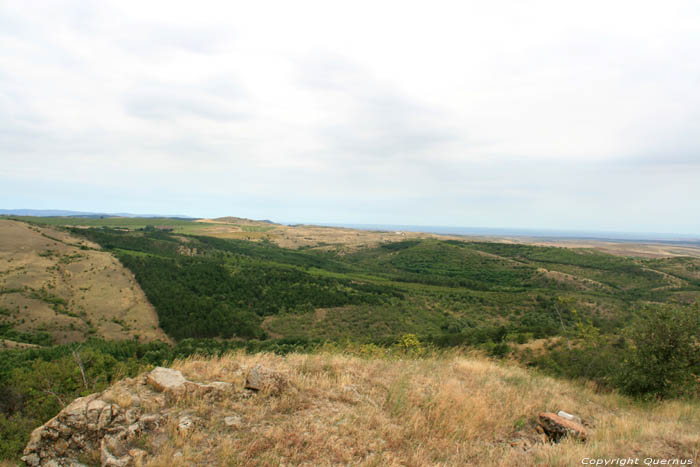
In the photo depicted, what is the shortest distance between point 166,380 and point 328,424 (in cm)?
382

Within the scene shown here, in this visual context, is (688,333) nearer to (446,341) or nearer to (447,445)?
(447,445)

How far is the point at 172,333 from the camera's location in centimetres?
4478

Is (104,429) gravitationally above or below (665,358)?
above

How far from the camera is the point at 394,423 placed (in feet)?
19.6

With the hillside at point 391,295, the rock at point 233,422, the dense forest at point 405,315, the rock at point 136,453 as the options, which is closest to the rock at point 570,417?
the dense forest at point 405,315

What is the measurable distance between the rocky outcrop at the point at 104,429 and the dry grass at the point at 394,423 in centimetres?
35

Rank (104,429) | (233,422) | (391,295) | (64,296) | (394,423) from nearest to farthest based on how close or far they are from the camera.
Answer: (104,429), (233,422), (394,423), (64,296), (391,295)

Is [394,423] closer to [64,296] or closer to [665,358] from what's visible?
[665,358]

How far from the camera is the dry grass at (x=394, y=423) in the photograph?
4.88 meters

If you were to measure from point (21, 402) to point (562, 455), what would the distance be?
20.7m

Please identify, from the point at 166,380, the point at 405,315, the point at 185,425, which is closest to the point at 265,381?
the point at 185,425

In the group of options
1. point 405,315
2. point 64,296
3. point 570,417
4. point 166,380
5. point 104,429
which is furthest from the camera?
point 405,315

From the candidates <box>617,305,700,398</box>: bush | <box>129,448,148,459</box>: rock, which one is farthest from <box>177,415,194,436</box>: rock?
<box>617,305,700,398</box>: bush

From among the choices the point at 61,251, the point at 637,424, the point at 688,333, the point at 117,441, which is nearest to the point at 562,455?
the point at 637,424
